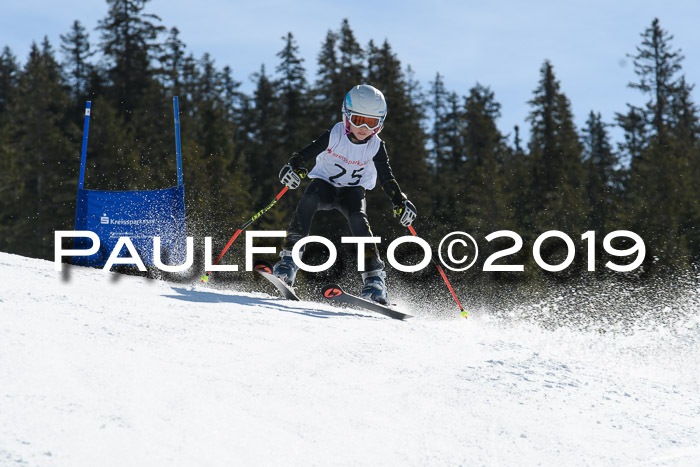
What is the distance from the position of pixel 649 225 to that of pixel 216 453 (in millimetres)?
30620

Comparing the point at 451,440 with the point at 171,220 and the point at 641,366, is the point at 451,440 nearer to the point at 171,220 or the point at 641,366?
the point at 641,366

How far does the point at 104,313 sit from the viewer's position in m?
3.90

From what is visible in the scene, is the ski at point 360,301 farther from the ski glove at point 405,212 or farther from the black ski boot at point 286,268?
the ski glove at point 405,212

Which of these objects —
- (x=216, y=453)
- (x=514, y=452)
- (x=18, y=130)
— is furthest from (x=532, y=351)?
(x=18, y=130)

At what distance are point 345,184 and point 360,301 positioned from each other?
1184mm

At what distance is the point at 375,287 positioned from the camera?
6332 millimetres

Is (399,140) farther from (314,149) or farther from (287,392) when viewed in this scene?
(287,392)

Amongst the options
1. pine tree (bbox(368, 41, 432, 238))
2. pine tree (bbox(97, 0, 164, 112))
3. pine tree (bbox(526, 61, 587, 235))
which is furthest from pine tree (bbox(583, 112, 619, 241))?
pine tree (bbox(97, 0, 164, 112))

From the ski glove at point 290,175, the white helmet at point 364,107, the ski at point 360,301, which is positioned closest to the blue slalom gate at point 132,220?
the ski glove at point 290,175

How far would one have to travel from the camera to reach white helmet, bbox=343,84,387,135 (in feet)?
19.6

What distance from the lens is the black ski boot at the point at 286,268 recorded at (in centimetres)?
644

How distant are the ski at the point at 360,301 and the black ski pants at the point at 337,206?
1.54ft

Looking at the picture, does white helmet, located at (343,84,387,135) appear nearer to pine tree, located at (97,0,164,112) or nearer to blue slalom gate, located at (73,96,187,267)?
blue slalom gate, located at (73,96,187,267)

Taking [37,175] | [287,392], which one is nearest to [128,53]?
[37,175]
